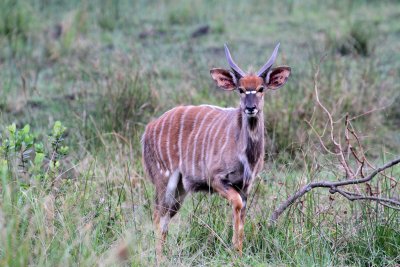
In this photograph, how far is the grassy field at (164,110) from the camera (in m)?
3.96

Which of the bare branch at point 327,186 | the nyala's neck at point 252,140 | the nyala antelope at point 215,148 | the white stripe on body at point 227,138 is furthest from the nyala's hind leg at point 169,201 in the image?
the bare branch at point 327,186

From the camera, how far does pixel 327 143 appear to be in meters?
5.72

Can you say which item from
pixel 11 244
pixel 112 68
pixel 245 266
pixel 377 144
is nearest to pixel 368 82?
pixel 377 144

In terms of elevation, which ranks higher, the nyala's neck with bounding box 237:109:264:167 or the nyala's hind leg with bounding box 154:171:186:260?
the nyala's neck with bounding box 237:109:264:167

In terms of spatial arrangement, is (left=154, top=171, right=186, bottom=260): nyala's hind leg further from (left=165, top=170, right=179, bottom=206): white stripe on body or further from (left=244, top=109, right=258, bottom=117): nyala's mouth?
(left=244, top=109, right=258, bottom=117): nyala's mouth

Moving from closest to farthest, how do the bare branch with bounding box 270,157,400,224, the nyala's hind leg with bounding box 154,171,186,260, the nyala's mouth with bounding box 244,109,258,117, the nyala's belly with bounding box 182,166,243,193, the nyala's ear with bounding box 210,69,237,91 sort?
the bare branch with bounding box 270,157,400,224 → the nyala's mouth with bounding box 244,109,258,117 → the nyala's belly with bounding box 182,166,243,193 → the nyala's ear with bounding box 210,69,237,91 → the nyala's hind leg with bounding box 154,171,186,260

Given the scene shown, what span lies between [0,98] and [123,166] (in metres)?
1.55

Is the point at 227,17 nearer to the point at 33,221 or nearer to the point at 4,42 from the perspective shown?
the point at 4,42

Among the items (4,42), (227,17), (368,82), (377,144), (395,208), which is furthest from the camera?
(227,17)

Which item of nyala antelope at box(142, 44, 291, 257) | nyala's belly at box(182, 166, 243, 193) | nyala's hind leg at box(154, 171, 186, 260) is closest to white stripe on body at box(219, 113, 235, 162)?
nyala antelope at box(142, 44, 291, 257)

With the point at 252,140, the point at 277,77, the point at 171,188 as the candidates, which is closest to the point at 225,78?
the point at 277,77

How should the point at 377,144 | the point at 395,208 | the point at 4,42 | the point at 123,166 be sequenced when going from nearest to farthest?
the point at 395,208 → the point at 123,166 → the point at 377,144 → the point at 4,42

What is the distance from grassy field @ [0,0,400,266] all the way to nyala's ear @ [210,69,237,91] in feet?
1.52

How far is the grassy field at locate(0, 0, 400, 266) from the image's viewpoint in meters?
3.96
